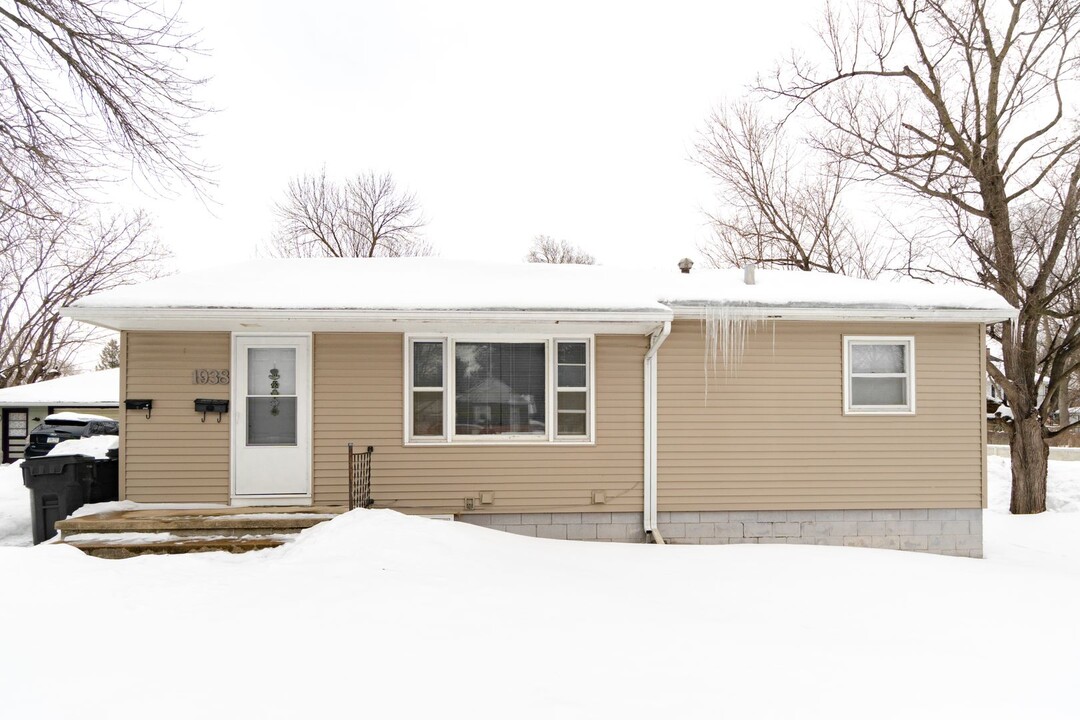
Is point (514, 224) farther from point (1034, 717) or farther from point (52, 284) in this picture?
point (1034, 717)

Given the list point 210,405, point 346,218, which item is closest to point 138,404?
point 210,405

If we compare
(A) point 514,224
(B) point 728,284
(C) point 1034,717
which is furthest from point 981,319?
(A) point 514,224

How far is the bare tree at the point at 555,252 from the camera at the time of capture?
2848 centimetres

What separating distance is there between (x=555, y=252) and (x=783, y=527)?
23417 millimetres

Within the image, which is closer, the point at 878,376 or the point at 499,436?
the point at 499,436

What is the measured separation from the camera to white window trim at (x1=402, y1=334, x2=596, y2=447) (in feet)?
20.6

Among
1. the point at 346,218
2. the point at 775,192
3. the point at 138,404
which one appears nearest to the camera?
the point at 138,404

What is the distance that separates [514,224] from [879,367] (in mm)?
25114

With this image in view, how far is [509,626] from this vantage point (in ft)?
11.1

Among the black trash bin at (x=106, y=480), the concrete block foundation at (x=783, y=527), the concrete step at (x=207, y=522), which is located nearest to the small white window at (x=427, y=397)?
the concrete block foundation at (x=783, y=527)

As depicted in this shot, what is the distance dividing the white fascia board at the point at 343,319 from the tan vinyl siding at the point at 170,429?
0.96 feet

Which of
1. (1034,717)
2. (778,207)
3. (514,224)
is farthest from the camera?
(514,224)

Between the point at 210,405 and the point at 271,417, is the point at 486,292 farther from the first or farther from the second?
the point at 210,405

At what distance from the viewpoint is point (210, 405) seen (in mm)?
6055
